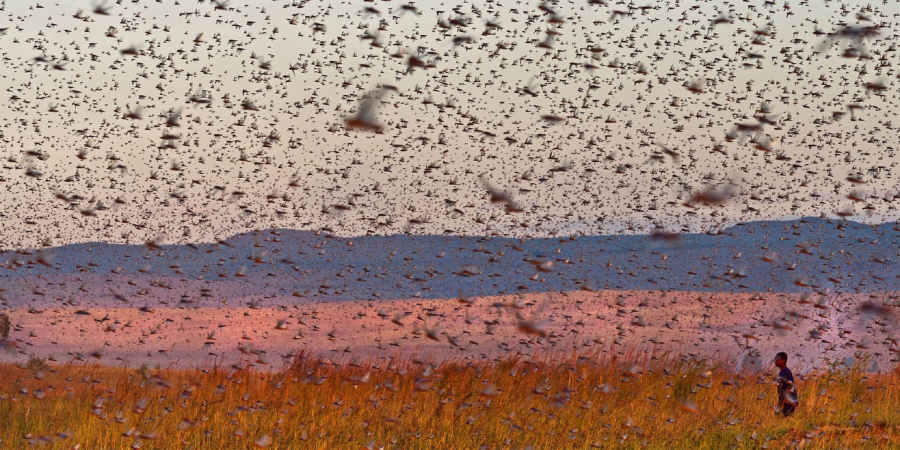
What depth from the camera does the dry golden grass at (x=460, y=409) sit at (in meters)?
11.8

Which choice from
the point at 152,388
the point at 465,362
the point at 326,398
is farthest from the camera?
the point at 465,362

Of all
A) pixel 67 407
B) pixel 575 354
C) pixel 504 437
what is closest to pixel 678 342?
pixel 575 354

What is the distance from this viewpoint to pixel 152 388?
15.3 meters

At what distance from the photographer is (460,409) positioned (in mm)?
13180

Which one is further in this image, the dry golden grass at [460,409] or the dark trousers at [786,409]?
the dark trousers at [786,409]

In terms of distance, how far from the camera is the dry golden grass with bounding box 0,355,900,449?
11.8 m

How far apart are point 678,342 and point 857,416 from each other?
455 cm

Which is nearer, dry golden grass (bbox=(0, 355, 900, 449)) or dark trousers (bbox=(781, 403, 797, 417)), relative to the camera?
dry golden grass (bbox=(0, 355, 900, 449))

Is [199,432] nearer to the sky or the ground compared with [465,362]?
nearer to the sky

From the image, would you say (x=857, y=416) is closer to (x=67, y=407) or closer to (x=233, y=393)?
(x=233, y=393)

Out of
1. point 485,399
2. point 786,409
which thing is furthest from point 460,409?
point 786,409

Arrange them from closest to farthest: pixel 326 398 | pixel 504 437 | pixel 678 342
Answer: pixel 504 437, pixel 326 398, pixel 678 342

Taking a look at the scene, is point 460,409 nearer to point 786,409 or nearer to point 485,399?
point 485,399

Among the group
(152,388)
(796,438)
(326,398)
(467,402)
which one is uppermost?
(796,438)
